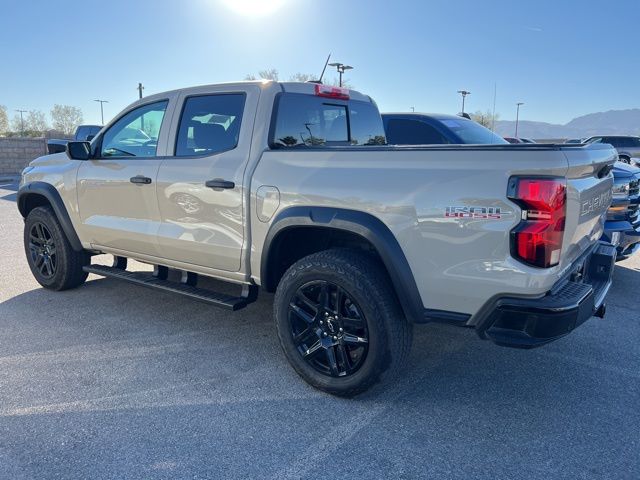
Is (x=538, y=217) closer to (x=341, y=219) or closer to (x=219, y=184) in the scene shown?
(x=341, y=219)

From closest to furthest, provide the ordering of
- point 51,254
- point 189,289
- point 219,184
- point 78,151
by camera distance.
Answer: point 219,184 < point 189,289 < point 78,151 < point 51,254

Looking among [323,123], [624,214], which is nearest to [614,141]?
[624,214]

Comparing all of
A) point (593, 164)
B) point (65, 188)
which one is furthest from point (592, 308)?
point (65, 188)

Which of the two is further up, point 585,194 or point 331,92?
point 331,92

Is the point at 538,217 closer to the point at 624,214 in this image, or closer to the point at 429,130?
the point at 624,214

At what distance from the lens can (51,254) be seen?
518cm

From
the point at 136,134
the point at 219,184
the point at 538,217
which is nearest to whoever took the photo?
the point at 538,217

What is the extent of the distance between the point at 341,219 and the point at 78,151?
2.76 metres

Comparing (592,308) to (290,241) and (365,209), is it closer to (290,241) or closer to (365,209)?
(365,209)

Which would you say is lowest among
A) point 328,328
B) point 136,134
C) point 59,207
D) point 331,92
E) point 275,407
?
point 275,407

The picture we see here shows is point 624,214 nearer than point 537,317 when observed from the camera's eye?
No

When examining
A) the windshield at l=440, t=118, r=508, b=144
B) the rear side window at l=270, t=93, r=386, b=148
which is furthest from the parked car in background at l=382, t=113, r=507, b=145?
the rear side window at l=270, t=93, r=386, b=148

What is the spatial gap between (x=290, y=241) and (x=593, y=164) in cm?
188

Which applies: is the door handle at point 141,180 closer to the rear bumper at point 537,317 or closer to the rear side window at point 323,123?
the rear side window at point 323,123
